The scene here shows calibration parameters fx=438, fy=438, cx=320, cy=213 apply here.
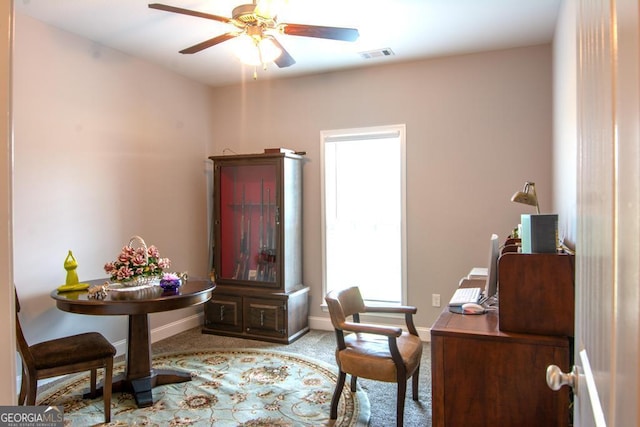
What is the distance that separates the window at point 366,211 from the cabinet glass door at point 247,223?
1.85 feet

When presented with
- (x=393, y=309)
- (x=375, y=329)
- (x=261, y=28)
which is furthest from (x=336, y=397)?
(x=261, y=28)

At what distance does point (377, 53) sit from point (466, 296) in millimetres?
2469

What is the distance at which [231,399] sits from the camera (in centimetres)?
292

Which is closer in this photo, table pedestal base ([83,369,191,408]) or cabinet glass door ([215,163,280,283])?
table pedestal base ([83,369,191,408])

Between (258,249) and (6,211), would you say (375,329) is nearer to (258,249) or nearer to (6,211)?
(6,211)

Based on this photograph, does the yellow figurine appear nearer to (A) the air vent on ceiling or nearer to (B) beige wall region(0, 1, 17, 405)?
(B) beige wall region(0, 1, 17, 405)

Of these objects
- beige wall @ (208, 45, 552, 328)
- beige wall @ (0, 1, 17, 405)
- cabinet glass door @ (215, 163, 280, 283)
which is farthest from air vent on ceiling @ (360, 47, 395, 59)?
beige wall @ (0, 1, 17, 405)

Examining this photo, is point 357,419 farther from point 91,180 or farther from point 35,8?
point 35,8

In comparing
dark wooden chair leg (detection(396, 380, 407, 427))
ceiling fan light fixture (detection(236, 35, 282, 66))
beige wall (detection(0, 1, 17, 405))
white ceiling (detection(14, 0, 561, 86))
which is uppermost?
white ceiling (detection(14, 0, 561, 86))

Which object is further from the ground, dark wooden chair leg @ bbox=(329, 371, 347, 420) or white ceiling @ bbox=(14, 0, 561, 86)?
white ceiling @ bbox=(14, 0, 561, 86)

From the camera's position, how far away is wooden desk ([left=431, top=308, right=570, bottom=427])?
5.57ft

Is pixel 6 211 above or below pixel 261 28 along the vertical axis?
below

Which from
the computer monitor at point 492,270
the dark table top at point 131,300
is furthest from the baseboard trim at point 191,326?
the computer monitor at point 492,270

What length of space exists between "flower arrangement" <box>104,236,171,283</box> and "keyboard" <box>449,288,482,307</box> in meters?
1.97
